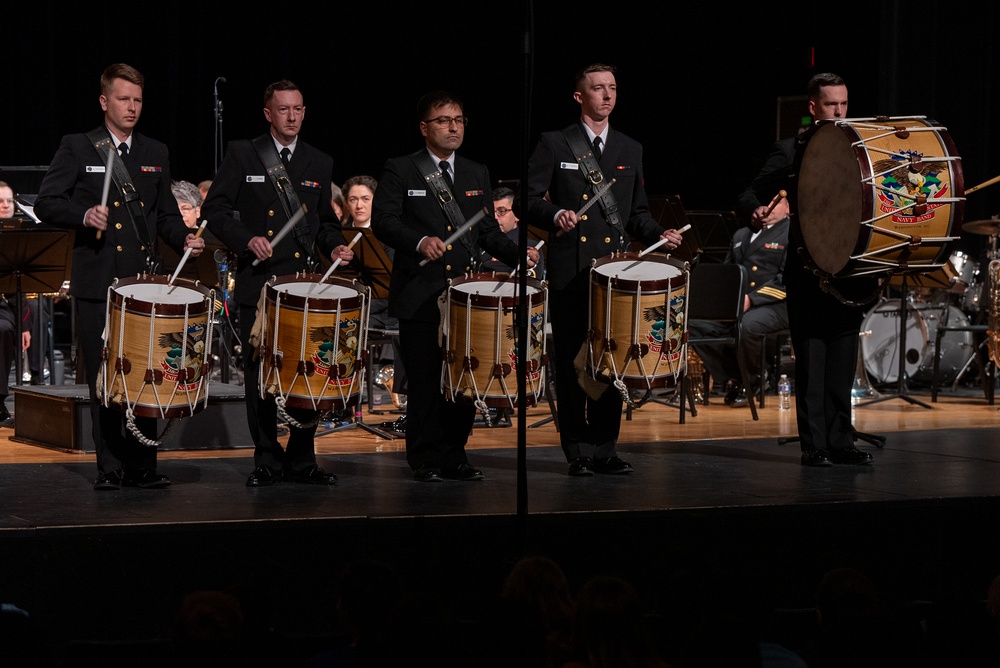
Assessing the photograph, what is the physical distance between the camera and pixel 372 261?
6945 mm

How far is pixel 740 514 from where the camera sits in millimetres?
4402

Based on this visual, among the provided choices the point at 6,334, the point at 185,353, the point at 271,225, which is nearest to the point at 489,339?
the point at 271,225

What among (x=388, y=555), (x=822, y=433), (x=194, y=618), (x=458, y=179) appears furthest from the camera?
(x=822, y=433)

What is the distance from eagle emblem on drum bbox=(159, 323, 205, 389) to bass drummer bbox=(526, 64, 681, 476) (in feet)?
4.80

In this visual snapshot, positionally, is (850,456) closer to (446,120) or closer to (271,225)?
(446,120)

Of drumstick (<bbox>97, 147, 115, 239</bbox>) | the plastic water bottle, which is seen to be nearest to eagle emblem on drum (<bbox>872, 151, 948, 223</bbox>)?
drumstick (<bbox>97, 147, 115, 239</bbox>)

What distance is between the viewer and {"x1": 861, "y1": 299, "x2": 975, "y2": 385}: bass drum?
10.0m

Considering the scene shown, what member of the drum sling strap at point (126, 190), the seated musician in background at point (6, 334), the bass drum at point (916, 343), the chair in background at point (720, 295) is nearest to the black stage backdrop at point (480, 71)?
the bass drum at point (916, 343)

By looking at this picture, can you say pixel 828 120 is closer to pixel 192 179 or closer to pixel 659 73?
pixel 659 73

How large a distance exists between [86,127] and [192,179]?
39.0 inches

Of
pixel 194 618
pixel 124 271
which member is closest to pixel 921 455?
pixel 124 271

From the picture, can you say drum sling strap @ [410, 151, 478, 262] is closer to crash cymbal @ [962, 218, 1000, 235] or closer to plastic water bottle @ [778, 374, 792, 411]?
plastic water bottle @ [778, 374, 792, 411]

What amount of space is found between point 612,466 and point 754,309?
402cm

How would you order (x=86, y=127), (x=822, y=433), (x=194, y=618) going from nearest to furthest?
(x=194, y=618)
(x=822, y=433)
(x=86, y=127)
